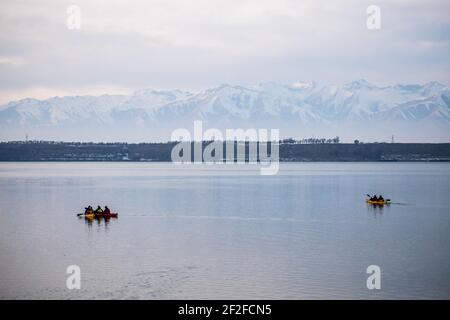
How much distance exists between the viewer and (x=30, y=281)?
1163 inches

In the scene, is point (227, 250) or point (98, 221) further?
point (98, 221)

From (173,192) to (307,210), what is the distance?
2925 centimetres

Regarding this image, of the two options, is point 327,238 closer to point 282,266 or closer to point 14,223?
point 282,266

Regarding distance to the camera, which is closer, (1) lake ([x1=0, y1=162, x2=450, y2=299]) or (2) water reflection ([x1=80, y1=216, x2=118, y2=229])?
(1) lake ([x1=0, y1=162, x2=450, y2=299])

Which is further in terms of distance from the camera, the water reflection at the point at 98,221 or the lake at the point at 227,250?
the water reflection at the point at 98,221

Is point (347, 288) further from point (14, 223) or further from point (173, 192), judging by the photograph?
point (173, 192)
